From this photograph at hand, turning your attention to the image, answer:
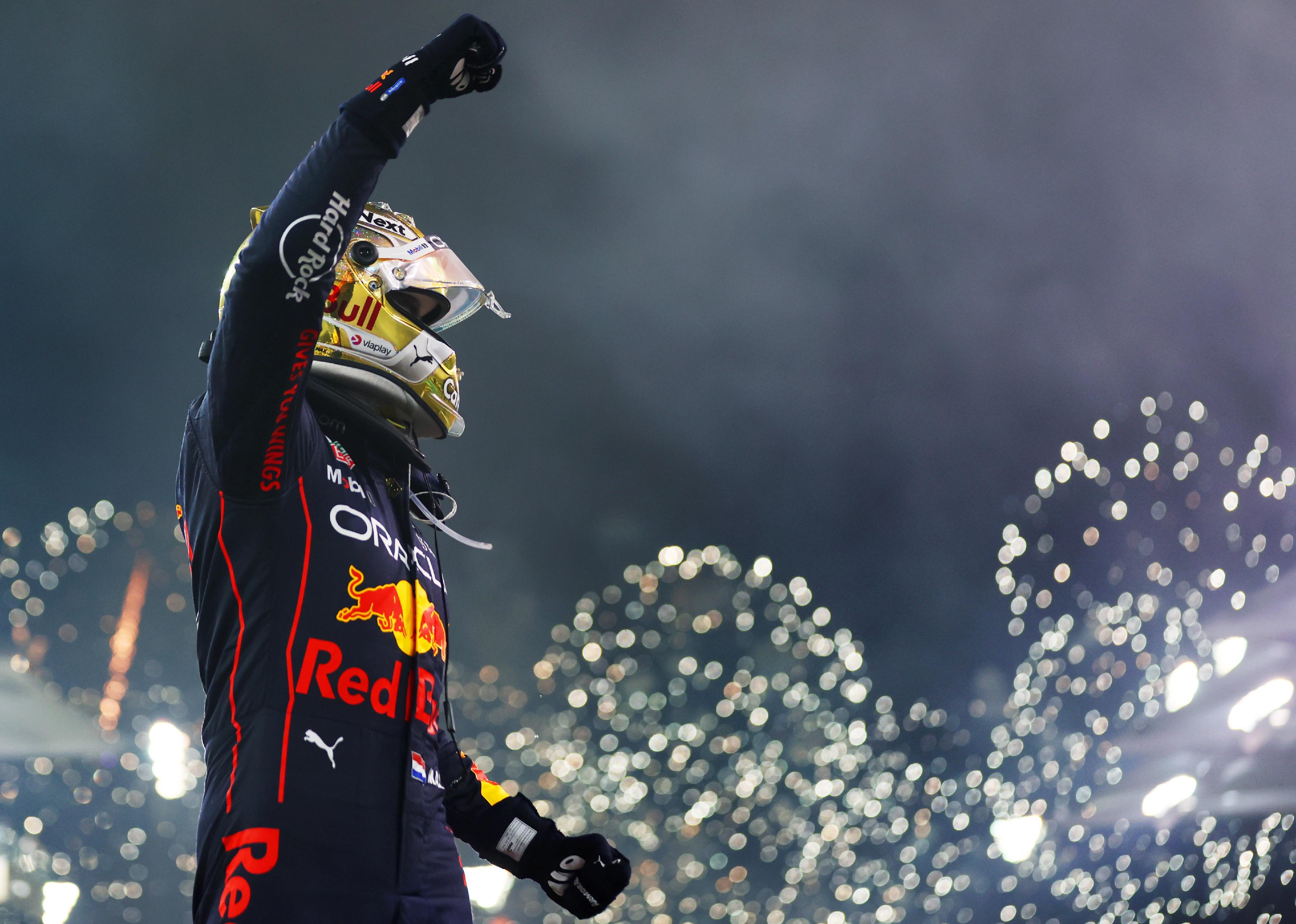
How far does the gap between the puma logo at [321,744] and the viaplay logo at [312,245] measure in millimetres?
903

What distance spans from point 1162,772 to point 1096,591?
835cm

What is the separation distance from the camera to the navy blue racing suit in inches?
66.6

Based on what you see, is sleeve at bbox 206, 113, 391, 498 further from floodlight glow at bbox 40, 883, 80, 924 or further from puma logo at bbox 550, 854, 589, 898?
floodlight glow at bbox 40, 883, 80, 924

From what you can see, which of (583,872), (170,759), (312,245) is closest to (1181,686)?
(170,759)

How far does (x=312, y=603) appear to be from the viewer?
1.90 metres

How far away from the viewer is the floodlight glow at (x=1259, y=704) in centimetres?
2605

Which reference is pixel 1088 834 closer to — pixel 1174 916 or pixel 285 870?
pixel 1174 916

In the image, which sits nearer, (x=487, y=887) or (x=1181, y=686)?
(x=487, y=887)

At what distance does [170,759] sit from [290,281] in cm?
2246

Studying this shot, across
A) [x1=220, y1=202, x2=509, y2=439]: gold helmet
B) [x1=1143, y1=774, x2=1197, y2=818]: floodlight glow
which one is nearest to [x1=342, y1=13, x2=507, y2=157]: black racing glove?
[x1=220, y1=202, x2=509, y2=439]: gold helmet

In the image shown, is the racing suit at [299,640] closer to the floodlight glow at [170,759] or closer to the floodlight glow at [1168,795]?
the floodlight glow at [170,759]

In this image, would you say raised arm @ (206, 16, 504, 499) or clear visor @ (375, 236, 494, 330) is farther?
clear visor @ (375, 236, 494, 330)

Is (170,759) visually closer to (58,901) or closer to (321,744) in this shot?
(58,901)

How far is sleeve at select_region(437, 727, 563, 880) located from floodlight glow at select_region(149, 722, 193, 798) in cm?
1857
